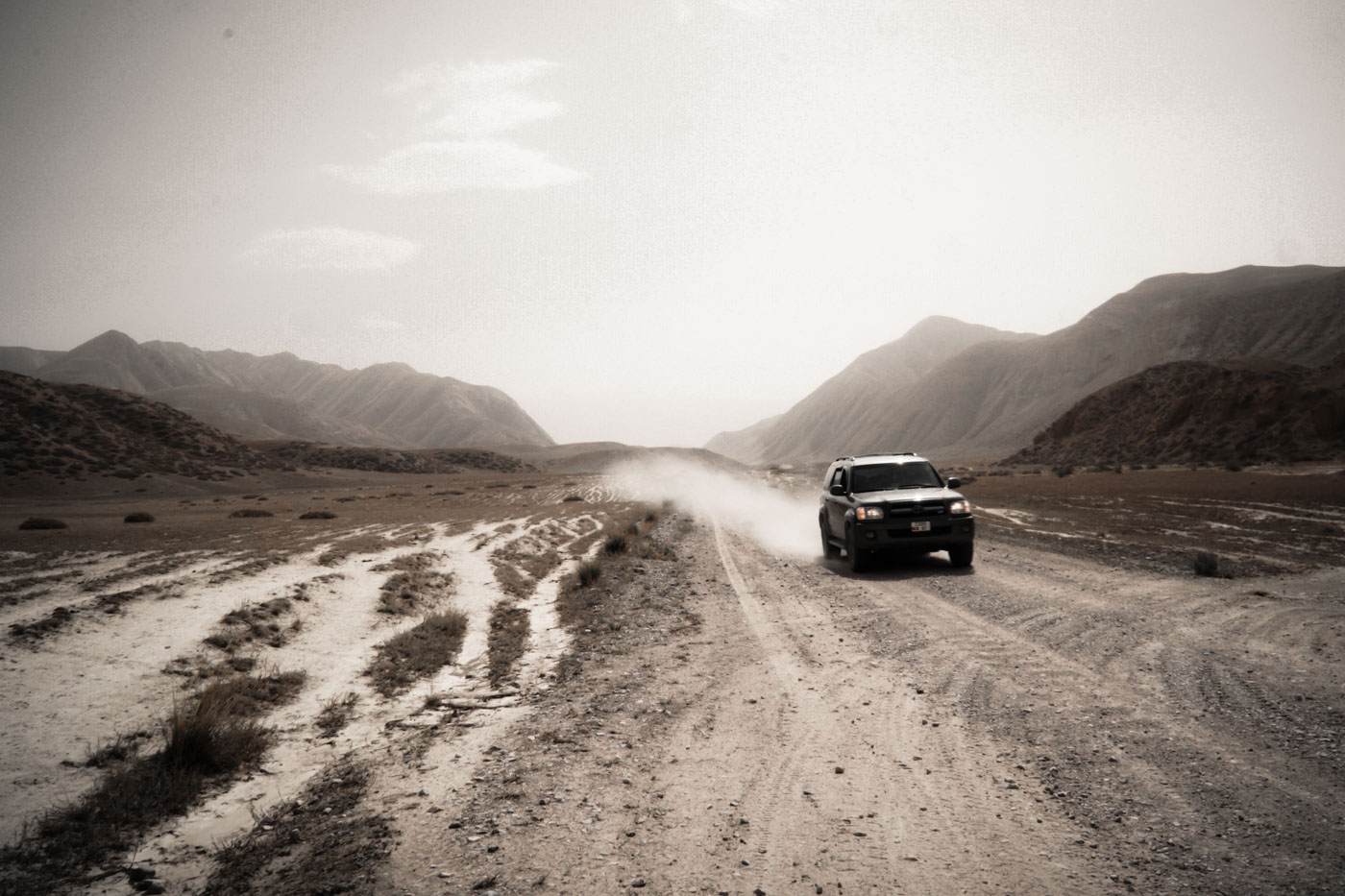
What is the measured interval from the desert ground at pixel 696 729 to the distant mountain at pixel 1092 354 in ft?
268

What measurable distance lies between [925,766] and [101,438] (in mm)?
81327

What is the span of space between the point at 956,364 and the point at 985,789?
145 m

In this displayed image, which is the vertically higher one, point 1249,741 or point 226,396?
point 226,396

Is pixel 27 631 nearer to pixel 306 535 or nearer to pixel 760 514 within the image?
pixel 306 535

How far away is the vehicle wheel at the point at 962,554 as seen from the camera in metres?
12.9

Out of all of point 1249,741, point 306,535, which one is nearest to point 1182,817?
point 1249,741

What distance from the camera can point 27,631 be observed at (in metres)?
8.16

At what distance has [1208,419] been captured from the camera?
52.6 metres

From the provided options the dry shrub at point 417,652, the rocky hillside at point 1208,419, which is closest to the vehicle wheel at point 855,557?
the dry shrub at point 417,652

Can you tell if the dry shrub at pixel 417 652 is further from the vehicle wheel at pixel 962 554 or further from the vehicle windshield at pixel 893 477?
the vehicle wheel at pixel 962 554

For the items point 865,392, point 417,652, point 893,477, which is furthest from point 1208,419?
point 865,392

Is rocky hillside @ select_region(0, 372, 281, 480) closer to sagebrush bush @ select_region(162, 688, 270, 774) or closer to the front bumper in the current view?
sagebrush bush @ select_region(162, 688, 270, 774)

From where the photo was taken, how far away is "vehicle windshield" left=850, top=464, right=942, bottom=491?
559 inches

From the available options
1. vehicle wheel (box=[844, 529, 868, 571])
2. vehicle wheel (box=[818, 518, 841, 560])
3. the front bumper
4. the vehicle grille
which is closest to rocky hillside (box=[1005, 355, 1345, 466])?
vehicle wheel (box=[818, 518, 841, 560])
